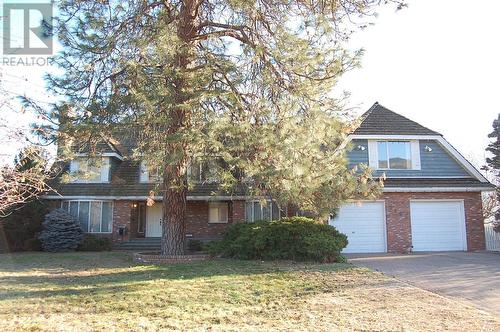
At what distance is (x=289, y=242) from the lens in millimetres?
15109

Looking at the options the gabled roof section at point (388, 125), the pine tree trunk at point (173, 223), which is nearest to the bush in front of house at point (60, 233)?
the pine tree trunk at point (173, 223)

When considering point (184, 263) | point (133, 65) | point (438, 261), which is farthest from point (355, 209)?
point (133, 65)

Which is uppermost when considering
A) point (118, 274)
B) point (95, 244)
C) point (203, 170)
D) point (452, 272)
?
point (203, 170)

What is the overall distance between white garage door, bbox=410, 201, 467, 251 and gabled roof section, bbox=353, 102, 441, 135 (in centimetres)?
332

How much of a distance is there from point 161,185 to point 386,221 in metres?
10.8

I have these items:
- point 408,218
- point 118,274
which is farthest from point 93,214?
point 408,218

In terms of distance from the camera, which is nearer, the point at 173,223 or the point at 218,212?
the point at 173,223

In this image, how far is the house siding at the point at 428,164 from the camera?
809 inches

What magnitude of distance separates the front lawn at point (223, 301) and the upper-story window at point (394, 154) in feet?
28.5

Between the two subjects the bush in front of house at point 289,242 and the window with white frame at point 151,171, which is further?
the bush in front of house at point 289,242

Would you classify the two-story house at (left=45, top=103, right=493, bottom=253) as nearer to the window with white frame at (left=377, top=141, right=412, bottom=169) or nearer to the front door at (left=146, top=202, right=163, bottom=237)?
the window with white frame at (left=377, top=141, right=412, bottom=169)

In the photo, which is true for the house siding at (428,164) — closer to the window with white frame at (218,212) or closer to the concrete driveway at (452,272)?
the concrete driveway at (452,272)

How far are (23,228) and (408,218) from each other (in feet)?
57.0

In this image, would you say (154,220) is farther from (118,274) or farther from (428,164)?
(428,164)
